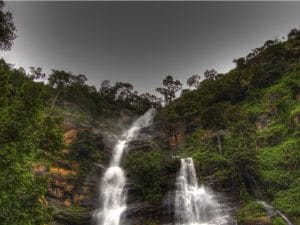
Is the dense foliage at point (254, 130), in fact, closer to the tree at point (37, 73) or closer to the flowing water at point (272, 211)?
the flowing water at point (272, 211)

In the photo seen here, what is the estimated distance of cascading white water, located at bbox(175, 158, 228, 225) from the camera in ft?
87.0

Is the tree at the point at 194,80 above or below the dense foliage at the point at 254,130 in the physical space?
above

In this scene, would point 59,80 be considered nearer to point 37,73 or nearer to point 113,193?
point 37,73

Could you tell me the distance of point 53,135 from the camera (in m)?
16.4

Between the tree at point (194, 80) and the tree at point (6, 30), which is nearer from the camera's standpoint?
the tree at point (6, 30)

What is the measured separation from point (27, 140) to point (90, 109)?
48.2 metres

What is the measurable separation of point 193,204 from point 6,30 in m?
20.5

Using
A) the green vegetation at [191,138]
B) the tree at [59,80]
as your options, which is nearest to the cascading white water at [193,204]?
the green vegetation at [191,138]

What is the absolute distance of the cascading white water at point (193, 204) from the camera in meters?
26.5

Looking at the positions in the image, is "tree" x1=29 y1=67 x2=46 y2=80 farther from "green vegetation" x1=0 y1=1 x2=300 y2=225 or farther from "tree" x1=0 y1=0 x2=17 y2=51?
"tree" x1=0 y1=0 x2=17 y2=51

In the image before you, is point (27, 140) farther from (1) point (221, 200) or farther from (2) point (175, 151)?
(2) point (175, 151)

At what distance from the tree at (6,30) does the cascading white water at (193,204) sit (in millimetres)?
18983

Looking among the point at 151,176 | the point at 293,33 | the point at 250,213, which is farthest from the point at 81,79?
the point at 250,213

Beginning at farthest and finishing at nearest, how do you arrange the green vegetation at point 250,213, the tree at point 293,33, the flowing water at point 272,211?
the tree at point 293,33 < the green vegetation at point 250,213 < the flowing water at point 272,211
